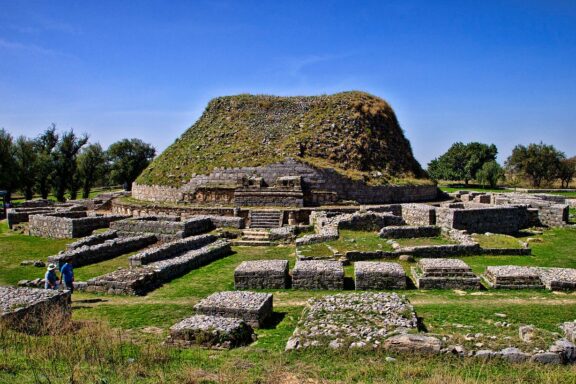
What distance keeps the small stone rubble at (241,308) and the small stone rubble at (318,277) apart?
271 centimetres

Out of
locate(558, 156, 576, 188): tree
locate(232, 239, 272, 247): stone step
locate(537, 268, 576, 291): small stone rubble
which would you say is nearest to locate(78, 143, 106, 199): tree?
locate(232, 239, 272, 247): stone step

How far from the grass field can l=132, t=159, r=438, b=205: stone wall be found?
17.3 m

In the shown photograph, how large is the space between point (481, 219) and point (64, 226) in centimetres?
2059

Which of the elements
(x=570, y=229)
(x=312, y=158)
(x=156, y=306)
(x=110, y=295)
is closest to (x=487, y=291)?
(x=156, y=306)

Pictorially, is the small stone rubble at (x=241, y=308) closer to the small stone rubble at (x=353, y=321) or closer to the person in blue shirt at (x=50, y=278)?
the small stone rubble at (x=353, y=321)

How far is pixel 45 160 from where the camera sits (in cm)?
4731

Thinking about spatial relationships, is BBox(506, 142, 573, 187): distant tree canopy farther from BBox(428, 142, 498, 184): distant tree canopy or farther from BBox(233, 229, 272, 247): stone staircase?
BBox(233, 229, 272, 247): stone staircase

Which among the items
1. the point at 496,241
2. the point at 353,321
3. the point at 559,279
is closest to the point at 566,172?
the point at 496,241

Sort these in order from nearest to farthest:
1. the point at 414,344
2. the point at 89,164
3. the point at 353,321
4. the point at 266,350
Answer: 1. the point at 414,344
2. the point at 266,350
3. the point at 353,321
4. the point at 89,164

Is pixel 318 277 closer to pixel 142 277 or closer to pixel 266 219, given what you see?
pixel 142 277

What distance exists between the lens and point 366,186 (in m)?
29.9

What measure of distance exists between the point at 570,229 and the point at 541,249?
6951 mm

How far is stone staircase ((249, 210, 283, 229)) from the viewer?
24744 millimetres

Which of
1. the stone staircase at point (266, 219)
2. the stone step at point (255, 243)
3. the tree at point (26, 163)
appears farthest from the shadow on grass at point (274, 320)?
the tree at point (26, 163)
